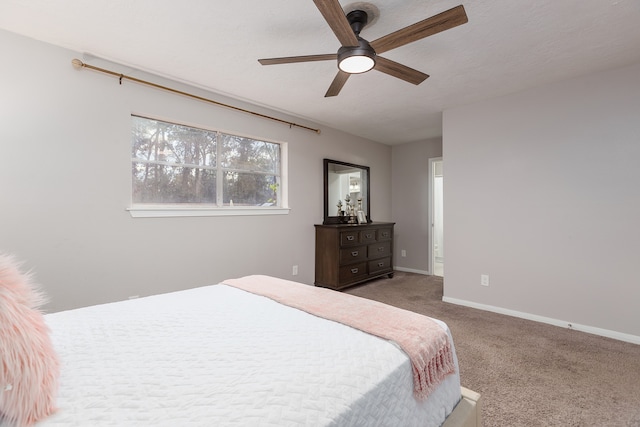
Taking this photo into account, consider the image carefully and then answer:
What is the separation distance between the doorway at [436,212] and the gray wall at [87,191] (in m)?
3.18

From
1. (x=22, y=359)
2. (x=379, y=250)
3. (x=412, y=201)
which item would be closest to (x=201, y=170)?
(x=22, y=359)

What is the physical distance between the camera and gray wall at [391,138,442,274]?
4.99 meters

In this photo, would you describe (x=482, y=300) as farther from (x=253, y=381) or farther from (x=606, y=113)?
(x=253, y=381)

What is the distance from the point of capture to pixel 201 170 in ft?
9.95

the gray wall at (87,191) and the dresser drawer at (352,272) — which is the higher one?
the gray wall at (87,191)

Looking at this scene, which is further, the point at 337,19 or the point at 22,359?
the point at 337,19

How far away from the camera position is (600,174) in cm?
259

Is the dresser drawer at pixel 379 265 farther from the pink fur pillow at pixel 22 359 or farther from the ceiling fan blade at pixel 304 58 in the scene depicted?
the pink fur pillow at pixel 22 359

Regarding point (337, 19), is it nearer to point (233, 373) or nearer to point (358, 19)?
point (358, 19)

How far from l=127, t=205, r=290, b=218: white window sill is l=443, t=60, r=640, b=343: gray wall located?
220cm

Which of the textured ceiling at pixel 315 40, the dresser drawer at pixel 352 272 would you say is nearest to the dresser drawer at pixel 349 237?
the dresser drawer at pixel 352 272

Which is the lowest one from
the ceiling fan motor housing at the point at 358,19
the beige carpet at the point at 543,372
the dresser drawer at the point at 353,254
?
the beige carpet at the point at 543,372

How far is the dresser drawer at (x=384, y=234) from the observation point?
→ 4.44 metres

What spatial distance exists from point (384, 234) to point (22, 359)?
13.8 ft
